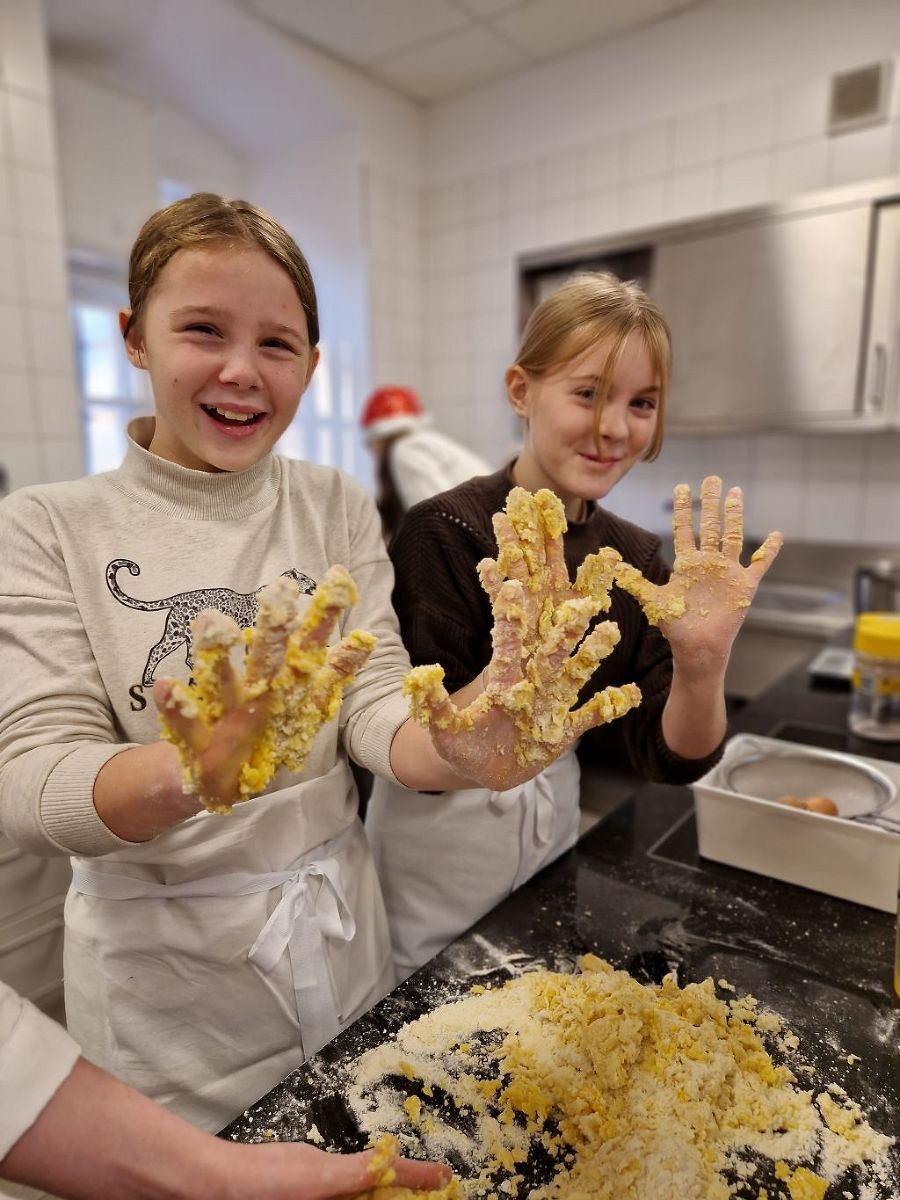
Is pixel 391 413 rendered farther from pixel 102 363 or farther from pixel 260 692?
pixel 260 692

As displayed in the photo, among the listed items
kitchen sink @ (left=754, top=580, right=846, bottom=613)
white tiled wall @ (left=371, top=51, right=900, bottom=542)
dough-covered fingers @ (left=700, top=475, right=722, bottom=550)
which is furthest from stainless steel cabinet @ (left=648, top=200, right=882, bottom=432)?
dough-covered fingers @ (left=700, top=475, right=722, bottom=550)

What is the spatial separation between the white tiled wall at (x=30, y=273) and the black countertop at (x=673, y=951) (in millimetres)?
1781

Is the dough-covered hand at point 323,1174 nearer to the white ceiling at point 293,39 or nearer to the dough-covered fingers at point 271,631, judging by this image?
the dough-covered fingers at point 271,631

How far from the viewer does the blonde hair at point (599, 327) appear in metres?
0.76

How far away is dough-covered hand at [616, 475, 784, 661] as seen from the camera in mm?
665

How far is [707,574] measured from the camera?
2.21ft

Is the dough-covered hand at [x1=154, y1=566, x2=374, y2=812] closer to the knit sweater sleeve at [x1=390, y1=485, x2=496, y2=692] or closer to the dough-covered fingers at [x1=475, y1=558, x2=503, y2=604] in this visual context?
the dough-covered fingers at [x1=475, y1=558, x2=503, y2=604]

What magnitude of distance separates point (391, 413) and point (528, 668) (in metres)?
1.97

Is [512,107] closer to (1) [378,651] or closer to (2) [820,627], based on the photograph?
(2) [820,627]

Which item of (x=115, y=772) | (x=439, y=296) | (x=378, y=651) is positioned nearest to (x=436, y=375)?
(x=439, y=296)

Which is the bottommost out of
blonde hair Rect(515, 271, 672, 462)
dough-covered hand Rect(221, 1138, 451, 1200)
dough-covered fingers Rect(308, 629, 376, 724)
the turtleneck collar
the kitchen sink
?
dough-covered hand Rect(221, 1138, 451, 1200)

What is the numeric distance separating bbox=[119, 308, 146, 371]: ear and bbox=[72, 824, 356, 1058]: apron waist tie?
455 millimetres

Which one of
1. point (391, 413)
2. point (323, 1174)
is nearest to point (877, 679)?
point (323, 1174)

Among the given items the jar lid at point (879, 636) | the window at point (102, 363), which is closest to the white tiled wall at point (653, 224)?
the jar lid at point (879, 636)
